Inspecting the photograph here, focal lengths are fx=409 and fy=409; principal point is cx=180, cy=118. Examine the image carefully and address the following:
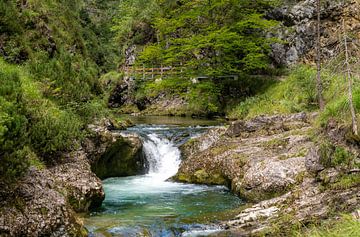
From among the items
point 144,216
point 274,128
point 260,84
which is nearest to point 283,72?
point 260,84

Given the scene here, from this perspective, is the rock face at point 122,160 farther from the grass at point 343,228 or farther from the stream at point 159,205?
the grass at point 343,228

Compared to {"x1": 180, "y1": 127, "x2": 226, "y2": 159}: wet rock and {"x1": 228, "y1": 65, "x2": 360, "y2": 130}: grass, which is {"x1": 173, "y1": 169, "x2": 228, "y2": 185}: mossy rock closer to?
{"x1": 180, "y1": 127, "x2": 226, "y2": 159}: wet rock

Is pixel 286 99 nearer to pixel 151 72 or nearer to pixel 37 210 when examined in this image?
pixel 37 210

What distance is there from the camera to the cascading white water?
55.1ft

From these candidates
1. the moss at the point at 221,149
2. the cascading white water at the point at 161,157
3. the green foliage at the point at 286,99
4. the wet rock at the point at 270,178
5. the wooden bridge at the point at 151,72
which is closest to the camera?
the wet rock at the point at 270,178

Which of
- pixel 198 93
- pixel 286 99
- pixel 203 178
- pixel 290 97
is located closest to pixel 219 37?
pixel 198 93

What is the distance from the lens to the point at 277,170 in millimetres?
11578

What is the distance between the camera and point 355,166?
9.31m

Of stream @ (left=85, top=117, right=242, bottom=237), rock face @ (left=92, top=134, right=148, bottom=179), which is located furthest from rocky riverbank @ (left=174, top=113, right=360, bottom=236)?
rock face @ (left=92, top=134, right=148, bottom=179)

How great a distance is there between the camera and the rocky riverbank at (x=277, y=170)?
8.66m

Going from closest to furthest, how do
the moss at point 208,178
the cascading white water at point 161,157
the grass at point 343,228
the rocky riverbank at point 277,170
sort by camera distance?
1. the grass at point 343,228
2. the rocky riverbank at point 277,170
3. the moss at point 208,178
4. the cascading white water at point 161,157

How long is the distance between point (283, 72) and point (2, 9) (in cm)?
1876

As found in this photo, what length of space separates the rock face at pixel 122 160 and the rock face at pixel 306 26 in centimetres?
1505

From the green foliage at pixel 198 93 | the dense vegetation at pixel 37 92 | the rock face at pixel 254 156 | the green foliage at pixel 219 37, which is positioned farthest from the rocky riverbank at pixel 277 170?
the green foliage at pixel 219 37
